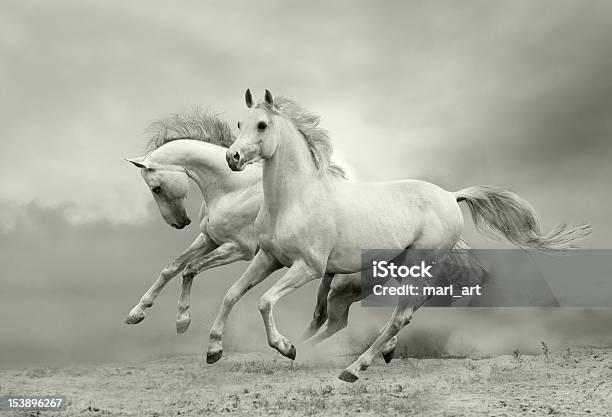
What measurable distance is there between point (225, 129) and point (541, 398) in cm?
538

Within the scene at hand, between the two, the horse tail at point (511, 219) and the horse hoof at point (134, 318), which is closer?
the horse hoof at point (134, 318)

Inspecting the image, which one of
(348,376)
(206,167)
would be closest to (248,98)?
(206,167)

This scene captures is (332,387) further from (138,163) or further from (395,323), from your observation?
(138,163)

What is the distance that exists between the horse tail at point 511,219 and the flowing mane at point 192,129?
3344 mm

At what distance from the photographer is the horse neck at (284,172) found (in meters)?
8.80

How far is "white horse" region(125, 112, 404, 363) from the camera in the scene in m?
10.3

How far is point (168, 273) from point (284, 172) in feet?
8.82

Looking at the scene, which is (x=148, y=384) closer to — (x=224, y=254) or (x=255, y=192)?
(x=224, y=254)

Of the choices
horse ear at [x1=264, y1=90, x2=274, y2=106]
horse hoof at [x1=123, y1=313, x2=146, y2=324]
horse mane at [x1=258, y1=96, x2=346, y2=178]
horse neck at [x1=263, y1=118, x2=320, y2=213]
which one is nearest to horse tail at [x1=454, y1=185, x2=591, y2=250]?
horse mane at [x1=258, y1=96, x2=346, y2=178]

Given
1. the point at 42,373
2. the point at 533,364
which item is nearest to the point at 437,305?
the point at 533,364

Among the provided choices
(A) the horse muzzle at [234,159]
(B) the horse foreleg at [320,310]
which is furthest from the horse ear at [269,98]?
(B) the horse foreleg at [320,310]

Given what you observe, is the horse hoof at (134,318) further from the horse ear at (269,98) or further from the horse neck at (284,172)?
the horse ear at (269,98)

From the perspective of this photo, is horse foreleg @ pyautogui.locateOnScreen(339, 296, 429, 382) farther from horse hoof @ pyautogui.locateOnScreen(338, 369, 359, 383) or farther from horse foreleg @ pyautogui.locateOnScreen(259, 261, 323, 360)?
horse foreleg @ pyautogui.locateOnScreen(259, 261, 323, 360)

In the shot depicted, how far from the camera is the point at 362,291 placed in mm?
9961
